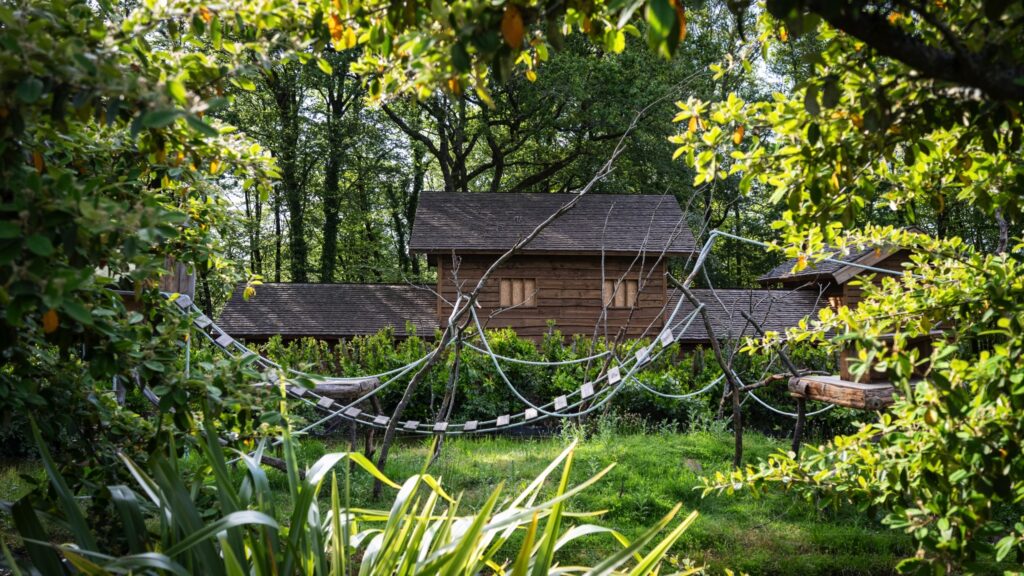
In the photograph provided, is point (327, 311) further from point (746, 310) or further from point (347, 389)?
point (347, 389)

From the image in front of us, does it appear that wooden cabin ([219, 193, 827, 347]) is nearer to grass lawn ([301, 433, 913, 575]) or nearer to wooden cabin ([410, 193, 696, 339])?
wooden cabin ([410, 193, 696, 339])

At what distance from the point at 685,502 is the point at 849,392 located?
1.47 metres

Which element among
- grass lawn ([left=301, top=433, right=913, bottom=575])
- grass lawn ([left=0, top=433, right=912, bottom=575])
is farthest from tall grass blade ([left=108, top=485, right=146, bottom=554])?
grass lawn ([left=301, top=433, right=913, bottom=575])

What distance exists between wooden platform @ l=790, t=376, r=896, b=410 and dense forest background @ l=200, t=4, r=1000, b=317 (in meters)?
11.4

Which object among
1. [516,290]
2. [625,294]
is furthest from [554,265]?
[625,294]

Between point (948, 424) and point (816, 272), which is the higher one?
point (816, 272)

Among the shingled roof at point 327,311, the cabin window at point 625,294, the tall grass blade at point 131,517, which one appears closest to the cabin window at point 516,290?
the cabin window at point 625,294

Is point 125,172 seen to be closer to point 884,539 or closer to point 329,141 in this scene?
point 884,539

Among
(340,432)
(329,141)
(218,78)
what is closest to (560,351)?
(340,432)

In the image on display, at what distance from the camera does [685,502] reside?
5.35m

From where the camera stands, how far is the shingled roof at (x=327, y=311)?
583 inches

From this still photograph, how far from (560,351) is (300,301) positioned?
7705 mm

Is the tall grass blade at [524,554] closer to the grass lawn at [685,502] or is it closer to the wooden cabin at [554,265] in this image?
the grass lawn at [685,502]

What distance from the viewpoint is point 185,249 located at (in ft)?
8.59
